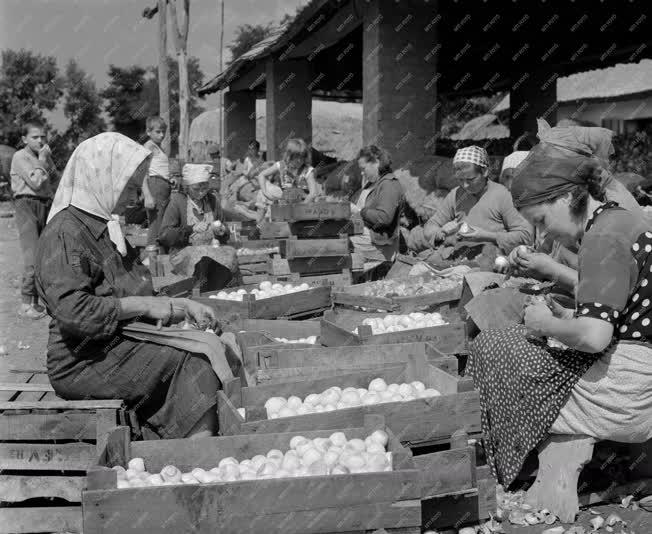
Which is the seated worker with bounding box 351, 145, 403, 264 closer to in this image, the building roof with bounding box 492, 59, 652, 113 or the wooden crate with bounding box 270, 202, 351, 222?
the wooden crate with bounding box 270, 202, 351, 222

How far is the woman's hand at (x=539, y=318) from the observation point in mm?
3304

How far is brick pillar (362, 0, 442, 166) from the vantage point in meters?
9.03

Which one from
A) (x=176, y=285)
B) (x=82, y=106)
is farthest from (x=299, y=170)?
(x=82, y=106)

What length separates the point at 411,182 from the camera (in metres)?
9.34

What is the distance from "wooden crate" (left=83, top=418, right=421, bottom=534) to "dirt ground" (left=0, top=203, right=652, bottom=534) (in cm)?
87

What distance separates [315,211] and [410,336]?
9.05 ft

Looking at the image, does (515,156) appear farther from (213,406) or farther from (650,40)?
(650,40)

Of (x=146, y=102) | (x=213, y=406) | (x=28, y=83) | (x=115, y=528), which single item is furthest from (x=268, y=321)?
(x=146, y=102)

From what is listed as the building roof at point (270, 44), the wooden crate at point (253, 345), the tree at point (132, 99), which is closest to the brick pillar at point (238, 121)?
the building roof at point (270, 44)

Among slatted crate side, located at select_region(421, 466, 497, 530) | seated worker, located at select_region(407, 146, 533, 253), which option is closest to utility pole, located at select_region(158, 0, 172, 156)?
seated worker, located at select_region(407, 146, 533, 253)

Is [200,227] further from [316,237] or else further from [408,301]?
[408,301]

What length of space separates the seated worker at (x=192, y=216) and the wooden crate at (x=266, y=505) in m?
4.94

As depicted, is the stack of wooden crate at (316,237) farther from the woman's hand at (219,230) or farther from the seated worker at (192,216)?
the seated worker at (192,216)

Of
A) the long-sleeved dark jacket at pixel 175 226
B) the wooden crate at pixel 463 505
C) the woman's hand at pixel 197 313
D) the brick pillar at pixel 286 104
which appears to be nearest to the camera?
the wooden crate at pixel 463 505
